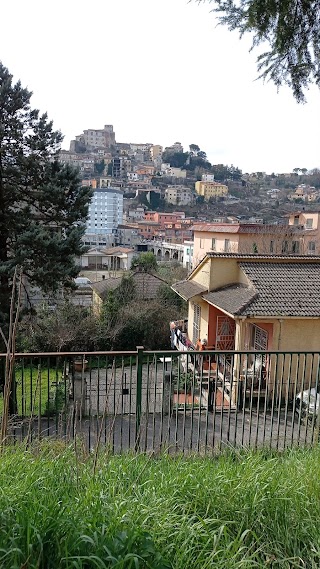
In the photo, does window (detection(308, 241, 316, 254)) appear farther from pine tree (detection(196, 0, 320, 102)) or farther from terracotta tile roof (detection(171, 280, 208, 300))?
pine tree (detection(196, 0, 320, 102))

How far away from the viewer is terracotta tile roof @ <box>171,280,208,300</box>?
14.5m

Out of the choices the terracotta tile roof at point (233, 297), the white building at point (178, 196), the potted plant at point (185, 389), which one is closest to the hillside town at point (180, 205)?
the white building at point (178, 196)

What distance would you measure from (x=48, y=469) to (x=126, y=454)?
2.99 feet

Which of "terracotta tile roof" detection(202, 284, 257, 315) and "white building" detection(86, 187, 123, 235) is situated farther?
"white building" detection(86, 187, 123, 235)

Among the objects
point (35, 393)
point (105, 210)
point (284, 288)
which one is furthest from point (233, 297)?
point (105, 210)

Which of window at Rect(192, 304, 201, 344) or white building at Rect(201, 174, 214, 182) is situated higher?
white building at Rect(201, 174, 214, 182)

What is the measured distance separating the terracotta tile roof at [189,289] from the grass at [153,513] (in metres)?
11.2

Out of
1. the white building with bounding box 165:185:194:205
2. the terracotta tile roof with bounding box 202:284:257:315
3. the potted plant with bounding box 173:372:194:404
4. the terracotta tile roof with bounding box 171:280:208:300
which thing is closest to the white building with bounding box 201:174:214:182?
the white building with bounding box 165:185:194:205

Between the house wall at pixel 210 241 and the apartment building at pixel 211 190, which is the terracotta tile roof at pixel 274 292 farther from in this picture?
the apartment building at pixel 211 190

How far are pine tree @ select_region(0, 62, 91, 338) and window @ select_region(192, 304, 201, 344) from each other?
199 inches

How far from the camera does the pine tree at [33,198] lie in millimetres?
13281

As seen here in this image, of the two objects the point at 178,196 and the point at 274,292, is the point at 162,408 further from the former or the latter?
the point at 178,196

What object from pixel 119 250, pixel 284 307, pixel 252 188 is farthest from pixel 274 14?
pixel 252 188

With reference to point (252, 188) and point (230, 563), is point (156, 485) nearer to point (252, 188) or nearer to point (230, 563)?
point (230, 563)
